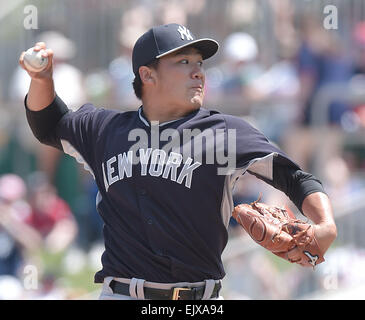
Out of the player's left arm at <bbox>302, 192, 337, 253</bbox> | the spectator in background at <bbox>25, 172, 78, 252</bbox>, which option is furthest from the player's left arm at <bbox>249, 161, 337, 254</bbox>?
the spectator in background at <bbox>25, 172, 78, 252</bbox>

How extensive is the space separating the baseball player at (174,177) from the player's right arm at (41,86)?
0.02 m

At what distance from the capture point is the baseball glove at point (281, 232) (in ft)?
12.2

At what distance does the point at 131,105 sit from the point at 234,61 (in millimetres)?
1133

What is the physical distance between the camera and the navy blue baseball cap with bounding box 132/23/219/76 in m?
3.99

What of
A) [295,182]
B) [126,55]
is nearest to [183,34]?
[295,182]

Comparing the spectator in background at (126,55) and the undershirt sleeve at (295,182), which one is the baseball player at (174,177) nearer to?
the undershirt sleeve at (295,182)

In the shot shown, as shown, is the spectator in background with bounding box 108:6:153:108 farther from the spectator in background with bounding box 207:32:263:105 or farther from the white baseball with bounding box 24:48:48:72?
the white baseball with bounding box 24:48:48:72

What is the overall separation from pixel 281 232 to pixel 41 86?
1.38 meters

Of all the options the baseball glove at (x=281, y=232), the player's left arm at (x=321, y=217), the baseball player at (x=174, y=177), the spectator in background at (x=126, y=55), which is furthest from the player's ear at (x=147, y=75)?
the spectator in background at (x=126, y=55)

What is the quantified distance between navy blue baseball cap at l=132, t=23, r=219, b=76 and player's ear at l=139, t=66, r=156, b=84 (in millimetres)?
28

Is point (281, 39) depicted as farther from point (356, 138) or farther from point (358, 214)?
point (358, 214)

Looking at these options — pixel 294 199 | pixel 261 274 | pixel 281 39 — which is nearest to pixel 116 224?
pixel 294 199

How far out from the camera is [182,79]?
13.2 ft

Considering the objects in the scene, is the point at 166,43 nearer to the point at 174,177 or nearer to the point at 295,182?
the point at 174,177
